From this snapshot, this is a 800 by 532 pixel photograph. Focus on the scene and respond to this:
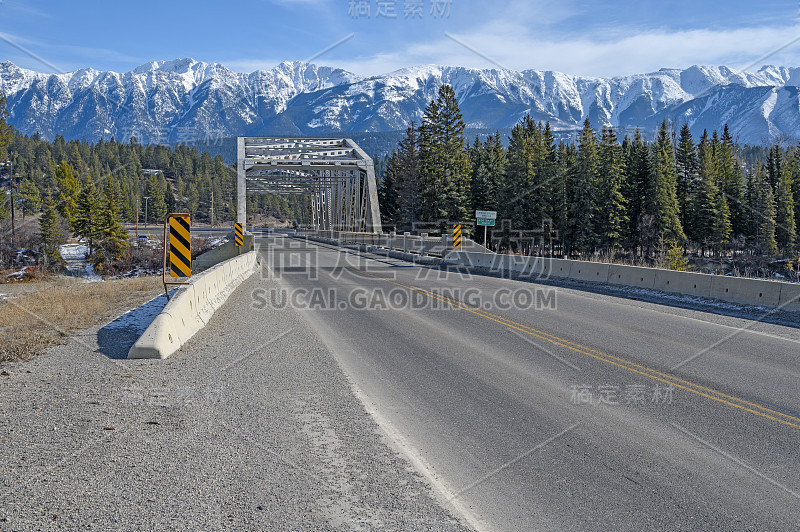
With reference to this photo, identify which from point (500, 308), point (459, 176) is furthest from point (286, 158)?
point (500, 308)

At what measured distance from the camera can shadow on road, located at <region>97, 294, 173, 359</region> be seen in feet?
27.9

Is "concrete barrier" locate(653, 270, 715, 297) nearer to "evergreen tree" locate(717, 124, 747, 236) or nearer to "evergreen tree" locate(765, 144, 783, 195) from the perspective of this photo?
"evergreen tree" locate(717, 124, 747, 236)

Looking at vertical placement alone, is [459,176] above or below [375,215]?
above

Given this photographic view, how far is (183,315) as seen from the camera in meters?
9.57

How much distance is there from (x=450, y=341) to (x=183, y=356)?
400 cm

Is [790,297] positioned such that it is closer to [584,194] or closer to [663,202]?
[584,194]

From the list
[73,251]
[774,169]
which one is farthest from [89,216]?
[774,169]

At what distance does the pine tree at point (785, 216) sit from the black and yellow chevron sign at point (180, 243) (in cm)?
7709

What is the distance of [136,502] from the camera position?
382 cm

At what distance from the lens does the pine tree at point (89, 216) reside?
62041 mm

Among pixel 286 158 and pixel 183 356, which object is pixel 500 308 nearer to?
pixel 183 356

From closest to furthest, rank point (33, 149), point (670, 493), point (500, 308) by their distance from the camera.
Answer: point (670, 493), point (500, 308), point (33, 149)

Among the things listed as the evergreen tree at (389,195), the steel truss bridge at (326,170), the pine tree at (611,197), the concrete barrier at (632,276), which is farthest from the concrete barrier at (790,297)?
the evergreen tree at (389,195)

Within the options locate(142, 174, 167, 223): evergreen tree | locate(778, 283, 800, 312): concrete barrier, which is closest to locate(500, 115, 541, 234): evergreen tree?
locate(778, 283, 800, 312): concrete barrier
